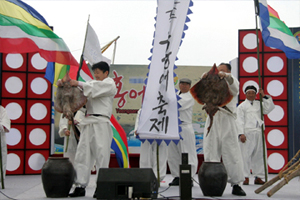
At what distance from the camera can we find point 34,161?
845 cm

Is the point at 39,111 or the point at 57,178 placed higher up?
the point at 39,111

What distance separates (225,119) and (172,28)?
1493 millimetres

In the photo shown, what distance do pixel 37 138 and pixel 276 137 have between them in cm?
534

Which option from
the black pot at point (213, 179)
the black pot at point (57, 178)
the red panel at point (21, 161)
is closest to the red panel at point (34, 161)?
the red panel at point (21, 161)

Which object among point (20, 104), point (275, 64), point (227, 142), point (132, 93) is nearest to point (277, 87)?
point (275, 64)

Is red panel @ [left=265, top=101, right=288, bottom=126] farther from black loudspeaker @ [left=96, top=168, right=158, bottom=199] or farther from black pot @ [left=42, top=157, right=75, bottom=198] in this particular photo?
black pot @ [left=42, top=157, right=75, bottom=198]

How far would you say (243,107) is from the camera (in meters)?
7.14

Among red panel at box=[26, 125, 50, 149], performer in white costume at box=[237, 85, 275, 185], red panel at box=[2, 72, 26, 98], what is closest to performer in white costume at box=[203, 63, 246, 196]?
performer in white costume at box=[237, 85, 275, 185]

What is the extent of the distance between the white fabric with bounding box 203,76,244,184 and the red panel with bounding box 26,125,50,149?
464 centimetres

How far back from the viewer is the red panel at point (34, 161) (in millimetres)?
8391

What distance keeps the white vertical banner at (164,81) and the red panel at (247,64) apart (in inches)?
148

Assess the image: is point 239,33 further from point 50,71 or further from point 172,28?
point 50,71

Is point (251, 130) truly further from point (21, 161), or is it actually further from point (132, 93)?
point (21, 161)

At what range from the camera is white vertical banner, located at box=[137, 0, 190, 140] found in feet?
17.4
